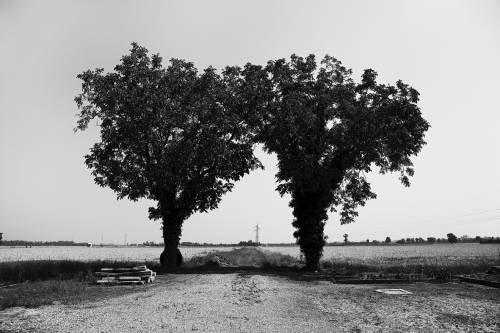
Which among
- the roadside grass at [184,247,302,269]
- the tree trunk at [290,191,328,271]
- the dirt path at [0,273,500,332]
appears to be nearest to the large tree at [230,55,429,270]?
the tree trunk at [290,191,328,271]

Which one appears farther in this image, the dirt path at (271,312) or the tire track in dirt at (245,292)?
the tire track in dirt at (245,292)

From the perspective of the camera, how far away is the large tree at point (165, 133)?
99.5 ft

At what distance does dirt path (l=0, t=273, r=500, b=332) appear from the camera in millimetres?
11258

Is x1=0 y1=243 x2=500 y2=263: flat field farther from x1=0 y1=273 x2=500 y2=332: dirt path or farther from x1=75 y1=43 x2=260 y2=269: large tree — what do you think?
x1=0 y1=273 x2=500 y2=332: dirt path

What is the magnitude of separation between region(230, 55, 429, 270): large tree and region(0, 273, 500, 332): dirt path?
1352 cm

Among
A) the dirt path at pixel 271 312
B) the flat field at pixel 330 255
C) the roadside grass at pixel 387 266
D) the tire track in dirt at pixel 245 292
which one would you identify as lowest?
the flat field at pixel 330 255

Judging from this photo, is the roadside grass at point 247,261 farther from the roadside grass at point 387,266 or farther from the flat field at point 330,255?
the flat field at point 330,255

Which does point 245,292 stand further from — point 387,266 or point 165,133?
point 387,266

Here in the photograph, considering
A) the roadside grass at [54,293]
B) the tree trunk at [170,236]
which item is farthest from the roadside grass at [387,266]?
the roadside grass at [54,293]

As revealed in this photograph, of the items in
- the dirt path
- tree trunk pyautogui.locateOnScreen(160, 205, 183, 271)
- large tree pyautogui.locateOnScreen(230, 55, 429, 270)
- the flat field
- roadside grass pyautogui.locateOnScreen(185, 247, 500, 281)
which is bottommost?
the flat field

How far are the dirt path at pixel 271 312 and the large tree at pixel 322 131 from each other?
1352 cm

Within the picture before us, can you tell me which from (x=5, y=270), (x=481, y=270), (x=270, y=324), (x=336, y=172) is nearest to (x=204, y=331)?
(x=270, y=324)

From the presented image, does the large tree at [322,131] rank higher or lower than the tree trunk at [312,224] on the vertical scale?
higher

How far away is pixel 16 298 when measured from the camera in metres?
15.3
